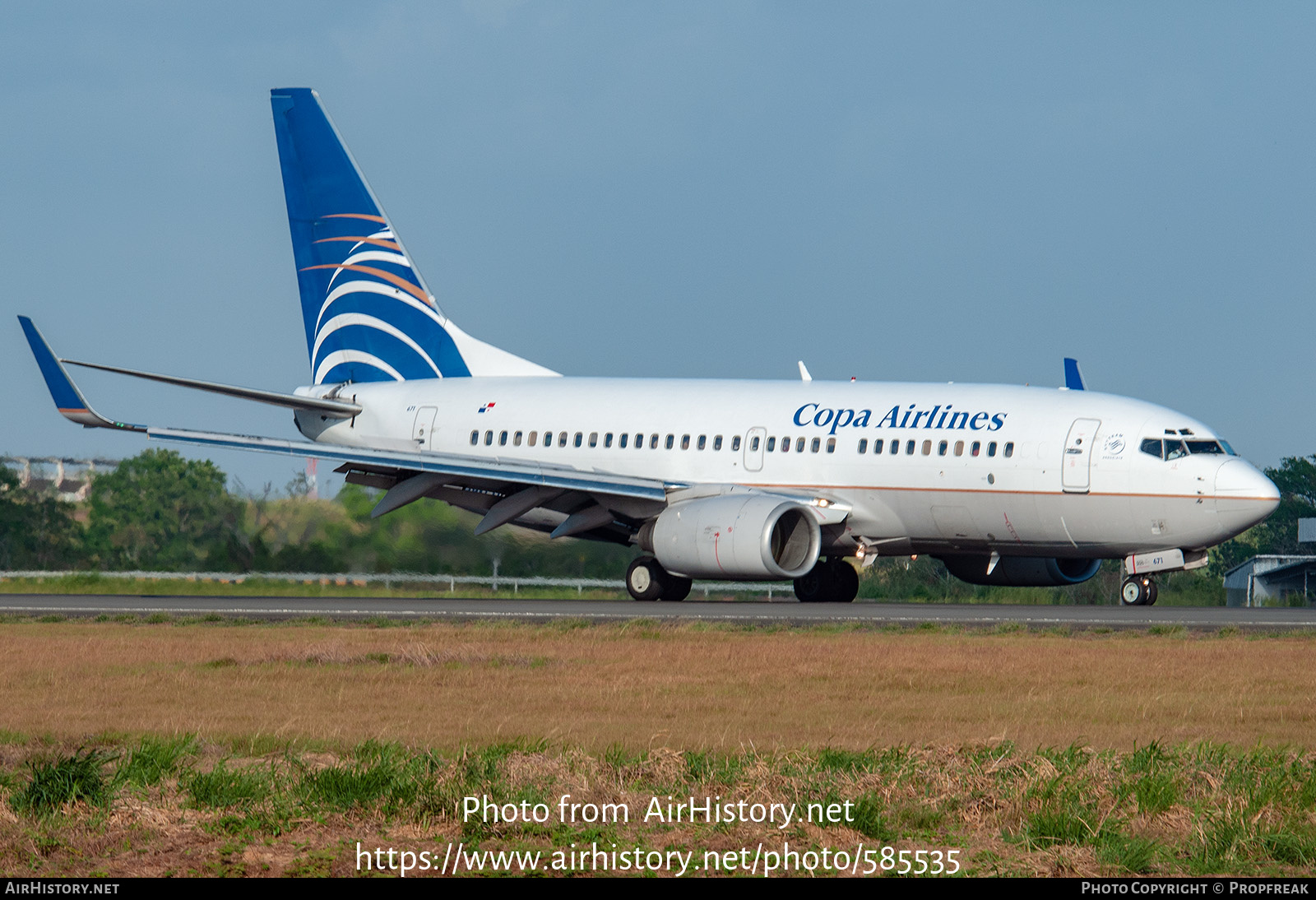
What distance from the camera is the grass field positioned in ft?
→ 25.4

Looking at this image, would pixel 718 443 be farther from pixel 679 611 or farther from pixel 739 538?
pixel 679 611

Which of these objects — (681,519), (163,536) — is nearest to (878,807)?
(681,519)

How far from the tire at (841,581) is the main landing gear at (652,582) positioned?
2645mm

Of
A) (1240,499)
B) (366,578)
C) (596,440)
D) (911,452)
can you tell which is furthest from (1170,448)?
(366,578)

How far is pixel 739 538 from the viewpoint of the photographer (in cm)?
2609

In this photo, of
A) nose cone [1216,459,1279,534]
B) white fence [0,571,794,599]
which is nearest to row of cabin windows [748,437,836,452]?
white fence [0,571,794,599]

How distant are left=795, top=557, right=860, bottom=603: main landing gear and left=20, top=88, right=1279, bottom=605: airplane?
0.04m

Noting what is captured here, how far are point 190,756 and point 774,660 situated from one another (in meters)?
7.14

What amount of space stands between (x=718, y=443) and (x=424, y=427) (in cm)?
621

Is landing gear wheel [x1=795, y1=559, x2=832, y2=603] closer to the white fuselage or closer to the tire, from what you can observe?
the tire

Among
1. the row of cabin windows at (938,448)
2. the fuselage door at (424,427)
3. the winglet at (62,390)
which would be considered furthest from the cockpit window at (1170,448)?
the winglet at (62,390)

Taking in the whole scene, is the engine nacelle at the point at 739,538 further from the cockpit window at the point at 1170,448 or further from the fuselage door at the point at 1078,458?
the cockpit window at the point at 1170,448

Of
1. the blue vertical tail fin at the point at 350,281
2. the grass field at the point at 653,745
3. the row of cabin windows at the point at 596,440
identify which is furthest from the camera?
the blue vertical tail fin at the point at 350,281

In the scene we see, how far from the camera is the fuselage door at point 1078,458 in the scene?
25438mm
